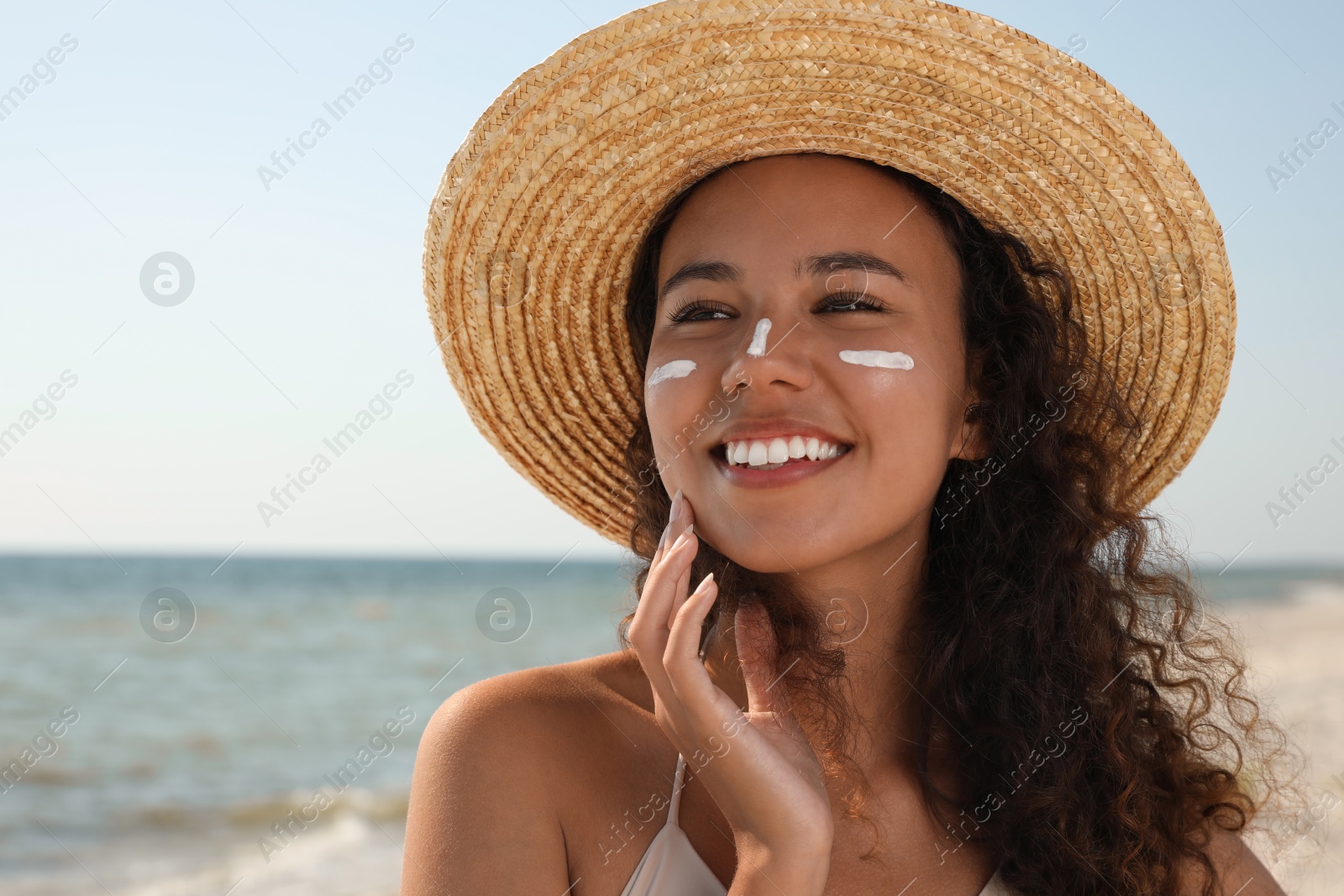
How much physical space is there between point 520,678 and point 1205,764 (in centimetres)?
179

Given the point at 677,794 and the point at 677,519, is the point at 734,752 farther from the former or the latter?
the point at 677,519

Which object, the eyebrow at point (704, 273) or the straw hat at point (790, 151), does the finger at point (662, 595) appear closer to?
the eyebrow at point (704, 273)

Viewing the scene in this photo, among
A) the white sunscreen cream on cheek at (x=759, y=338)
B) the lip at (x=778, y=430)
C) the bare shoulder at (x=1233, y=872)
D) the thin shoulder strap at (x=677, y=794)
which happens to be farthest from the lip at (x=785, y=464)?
the bare shoulder at (x=1233, y=872)

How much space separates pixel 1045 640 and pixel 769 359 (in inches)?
43.7

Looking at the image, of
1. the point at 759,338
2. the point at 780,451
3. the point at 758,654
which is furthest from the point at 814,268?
the point at 758,654

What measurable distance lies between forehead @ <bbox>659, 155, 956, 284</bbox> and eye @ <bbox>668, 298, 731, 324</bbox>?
11 cm

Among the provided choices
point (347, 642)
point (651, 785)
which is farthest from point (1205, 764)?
point (347, 642)

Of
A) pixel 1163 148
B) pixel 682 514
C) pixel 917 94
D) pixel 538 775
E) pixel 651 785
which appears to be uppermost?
pixel 917 94

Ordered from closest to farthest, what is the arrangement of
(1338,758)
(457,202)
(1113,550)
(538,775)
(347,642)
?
(538,775)
(457,202)
(1113,550)
(1338,758)
(347,642)

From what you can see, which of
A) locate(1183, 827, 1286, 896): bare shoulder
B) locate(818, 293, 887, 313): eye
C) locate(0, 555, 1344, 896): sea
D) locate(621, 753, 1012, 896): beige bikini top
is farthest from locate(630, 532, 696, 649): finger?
locate(1183, 827, 1286, 896): bare shoulder

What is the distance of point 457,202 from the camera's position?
103 inches

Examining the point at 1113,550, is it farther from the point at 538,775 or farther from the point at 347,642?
the point at 347,642

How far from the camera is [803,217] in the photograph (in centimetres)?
235

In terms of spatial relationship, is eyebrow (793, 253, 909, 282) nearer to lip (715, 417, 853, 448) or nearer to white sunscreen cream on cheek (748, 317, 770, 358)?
white sunscreen cream on cheek (748, 317, 770, 358)
